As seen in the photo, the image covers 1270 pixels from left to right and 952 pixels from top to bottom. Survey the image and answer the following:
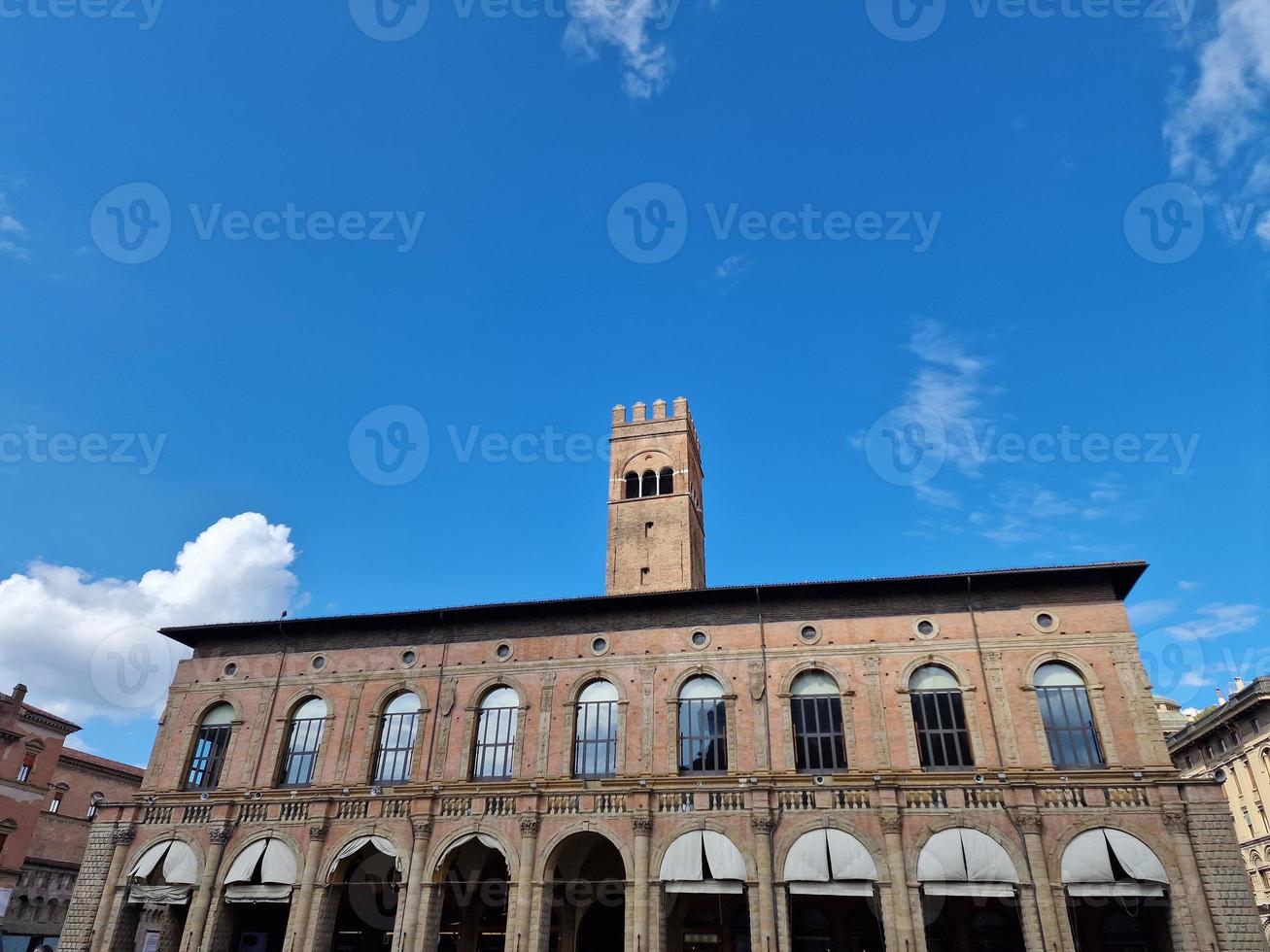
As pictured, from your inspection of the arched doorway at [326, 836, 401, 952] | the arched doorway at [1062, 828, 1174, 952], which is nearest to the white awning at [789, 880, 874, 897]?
the arched doorway at [1062, 828, 1174, 952]

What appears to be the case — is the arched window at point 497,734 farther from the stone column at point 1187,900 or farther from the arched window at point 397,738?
the stone column at point 1187,900

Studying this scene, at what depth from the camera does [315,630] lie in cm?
3544

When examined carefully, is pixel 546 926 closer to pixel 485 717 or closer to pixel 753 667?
pixel 485 717

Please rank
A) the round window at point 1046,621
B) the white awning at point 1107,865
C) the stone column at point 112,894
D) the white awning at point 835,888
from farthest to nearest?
1. the stone column at point 112,894
2. the round window at point 1046,621
3. the white awning at point 835,888
4. the white awning at point 1107,865

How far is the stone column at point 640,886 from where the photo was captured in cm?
2586

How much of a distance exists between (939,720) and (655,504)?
29538 millimetres

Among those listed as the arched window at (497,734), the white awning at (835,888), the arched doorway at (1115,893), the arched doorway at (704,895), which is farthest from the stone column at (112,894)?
the arched doorway at (1115,893)

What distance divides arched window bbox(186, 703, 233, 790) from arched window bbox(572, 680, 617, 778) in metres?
15.3

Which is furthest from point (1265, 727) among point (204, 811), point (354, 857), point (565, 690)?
point (204, 811)

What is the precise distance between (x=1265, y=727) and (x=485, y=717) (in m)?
45.4

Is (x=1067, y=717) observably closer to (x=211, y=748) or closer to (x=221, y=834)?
(x=221, y=834)

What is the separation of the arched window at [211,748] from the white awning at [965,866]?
90.3 ft

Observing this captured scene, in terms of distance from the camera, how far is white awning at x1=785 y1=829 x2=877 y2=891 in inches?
1015

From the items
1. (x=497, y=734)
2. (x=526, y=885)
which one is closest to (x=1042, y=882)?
(x=526, y=885)
